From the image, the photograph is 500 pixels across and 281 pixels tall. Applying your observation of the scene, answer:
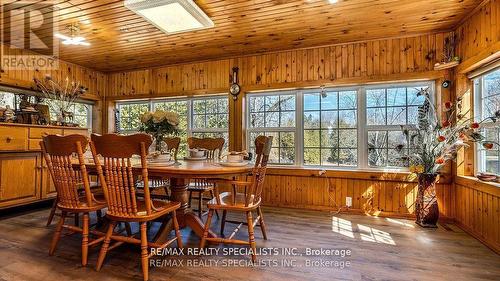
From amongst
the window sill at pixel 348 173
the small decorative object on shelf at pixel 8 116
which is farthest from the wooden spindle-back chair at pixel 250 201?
the small decorative object on shelf at pixel 8 116

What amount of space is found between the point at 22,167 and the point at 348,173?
13.9 feet

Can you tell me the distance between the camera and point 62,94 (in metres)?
4.15

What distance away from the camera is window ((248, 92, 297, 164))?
152 inches

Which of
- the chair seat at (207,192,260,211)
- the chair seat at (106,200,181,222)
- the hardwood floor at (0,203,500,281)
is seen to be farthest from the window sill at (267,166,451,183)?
the chair seat at (106,200,181,222)

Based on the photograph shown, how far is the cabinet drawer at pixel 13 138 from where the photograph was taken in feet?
10.2

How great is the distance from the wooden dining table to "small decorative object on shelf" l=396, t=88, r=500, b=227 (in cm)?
208

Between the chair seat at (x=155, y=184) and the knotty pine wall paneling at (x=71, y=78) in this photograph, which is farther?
the knotty pine wall paneling at (x=71, y=78)

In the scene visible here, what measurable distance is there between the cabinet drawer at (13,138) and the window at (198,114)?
1423mm

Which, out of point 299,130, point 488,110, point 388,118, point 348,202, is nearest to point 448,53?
point 488,110

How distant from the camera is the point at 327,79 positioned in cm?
358

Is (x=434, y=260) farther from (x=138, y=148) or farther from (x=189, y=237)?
(x=138, y=148)

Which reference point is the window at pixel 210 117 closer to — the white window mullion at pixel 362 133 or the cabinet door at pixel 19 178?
the white window mullion at pixel 362 133

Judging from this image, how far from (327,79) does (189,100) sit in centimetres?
231

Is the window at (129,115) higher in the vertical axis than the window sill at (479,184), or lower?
Answer: higher
